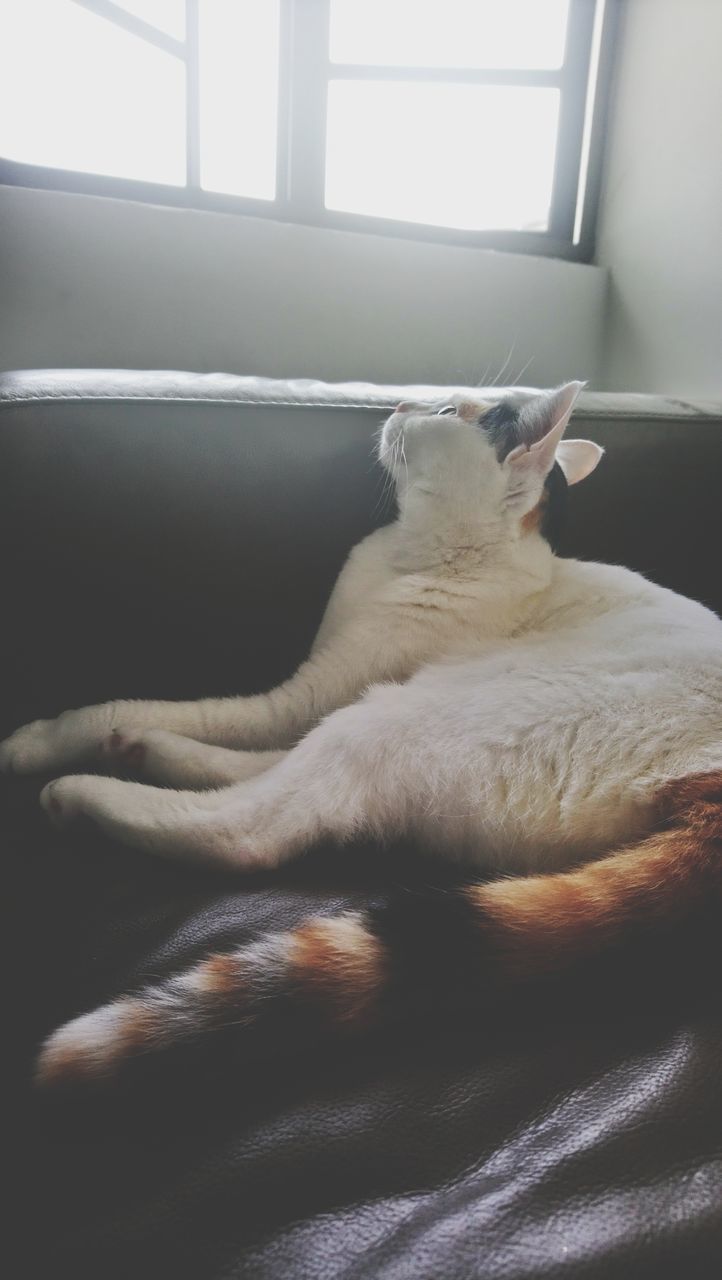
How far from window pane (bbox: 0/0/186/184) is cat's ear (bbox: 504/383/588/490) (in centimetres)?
152

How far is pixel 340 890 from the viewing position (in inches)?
38.0

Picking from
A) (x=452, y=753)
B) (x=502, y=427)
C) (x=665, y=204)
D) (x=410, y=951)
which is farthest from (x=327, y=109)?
(x=410, y=951)

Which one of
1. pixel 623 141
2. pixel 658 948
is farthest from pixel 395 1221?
pixel 623 141

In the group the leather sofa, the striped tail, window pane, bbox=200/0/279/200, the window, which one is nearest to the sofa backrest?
the leather sofa

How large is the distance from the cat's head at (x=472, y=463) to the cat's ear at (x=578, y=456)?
6cm

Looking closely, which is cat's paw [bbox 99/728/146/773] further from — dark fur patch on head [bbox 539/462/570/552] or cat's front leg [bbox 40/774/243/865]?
dark fur patch on head [bbox 539/462/570/552]

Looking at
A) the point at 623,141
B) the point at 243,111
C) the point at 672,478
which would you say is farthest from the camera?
the point at 623,141

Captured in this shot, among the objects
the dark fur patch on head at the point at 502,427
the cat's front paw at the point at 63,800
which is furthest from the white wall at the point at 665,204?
the cat's front paw at the point at 63,800

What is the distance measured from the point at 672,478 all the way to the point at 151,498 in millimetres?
1091

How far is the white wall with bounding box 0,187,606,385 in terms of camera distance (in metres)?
1.89

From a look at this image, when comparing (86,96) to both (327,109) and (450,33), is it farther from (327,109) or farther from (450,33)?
(450,33)

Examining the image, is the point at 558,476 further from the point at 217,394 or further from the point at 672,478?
the point at 217,394

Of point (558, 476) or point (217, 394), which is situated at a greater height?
point (217, 394)

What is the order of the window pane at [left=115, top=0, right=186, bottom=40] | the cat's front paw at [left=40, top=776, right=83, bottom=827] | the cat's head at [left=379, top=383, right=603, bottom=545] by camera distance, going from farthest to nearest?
the window pane at [left=115, top=0, right=186, bottom=40]
the cat's head at [left=379, top=383, right=603, bottom=545]
the cat's front paw at [left=40, top=776, right=83, bottom=827]
